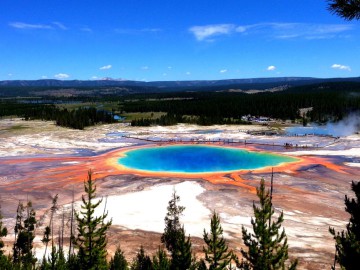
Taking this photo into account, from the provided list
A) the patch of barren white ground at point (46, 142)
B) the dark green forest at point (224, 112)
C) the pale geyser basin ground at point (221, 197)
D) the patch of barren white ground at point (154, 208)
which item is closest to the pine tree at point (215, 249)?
the pale geyser basin ground at point (221, 197)

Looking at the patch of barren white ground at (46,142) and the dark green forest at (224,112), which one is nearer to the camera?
the patch of barren white ground at (46,142)

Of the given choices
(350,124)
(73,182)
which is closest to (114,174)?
(73,182)

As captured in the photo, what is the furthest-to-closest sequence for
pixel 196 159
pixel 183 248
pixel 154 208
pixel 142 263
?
1. pixel 196 159
2. pixel 154 208
3. pixel 142 263
4. pixel 183 248

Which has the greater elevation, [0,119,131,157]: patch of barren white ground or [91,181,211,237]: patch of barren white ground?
[0,119,131,157]: patch of barren white ground

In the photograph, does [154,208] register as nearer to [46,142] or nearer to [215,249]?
[215,249]

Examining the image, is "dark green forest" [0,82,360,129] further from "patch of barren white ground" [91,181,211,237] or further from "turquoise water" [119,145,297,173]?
"patch of barren white ground" [91,181,211,237]

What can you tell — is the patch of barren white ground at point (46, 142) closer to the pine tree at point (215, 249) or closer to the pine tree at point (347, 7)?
the pine tree at point (215, 249)

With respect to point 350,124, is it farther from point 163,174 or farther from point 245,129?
point 163,174

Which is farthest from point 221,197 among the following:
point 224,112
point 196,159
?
point 224,112

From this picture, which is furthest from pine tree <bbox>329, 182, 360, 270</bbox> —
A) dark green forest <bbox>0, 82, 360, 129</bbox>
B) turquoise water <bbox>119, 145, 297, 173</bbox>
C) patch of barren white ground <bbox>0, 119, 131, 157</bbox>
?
dark green forest <bbox>0, 82, 360, 129</bbox>
